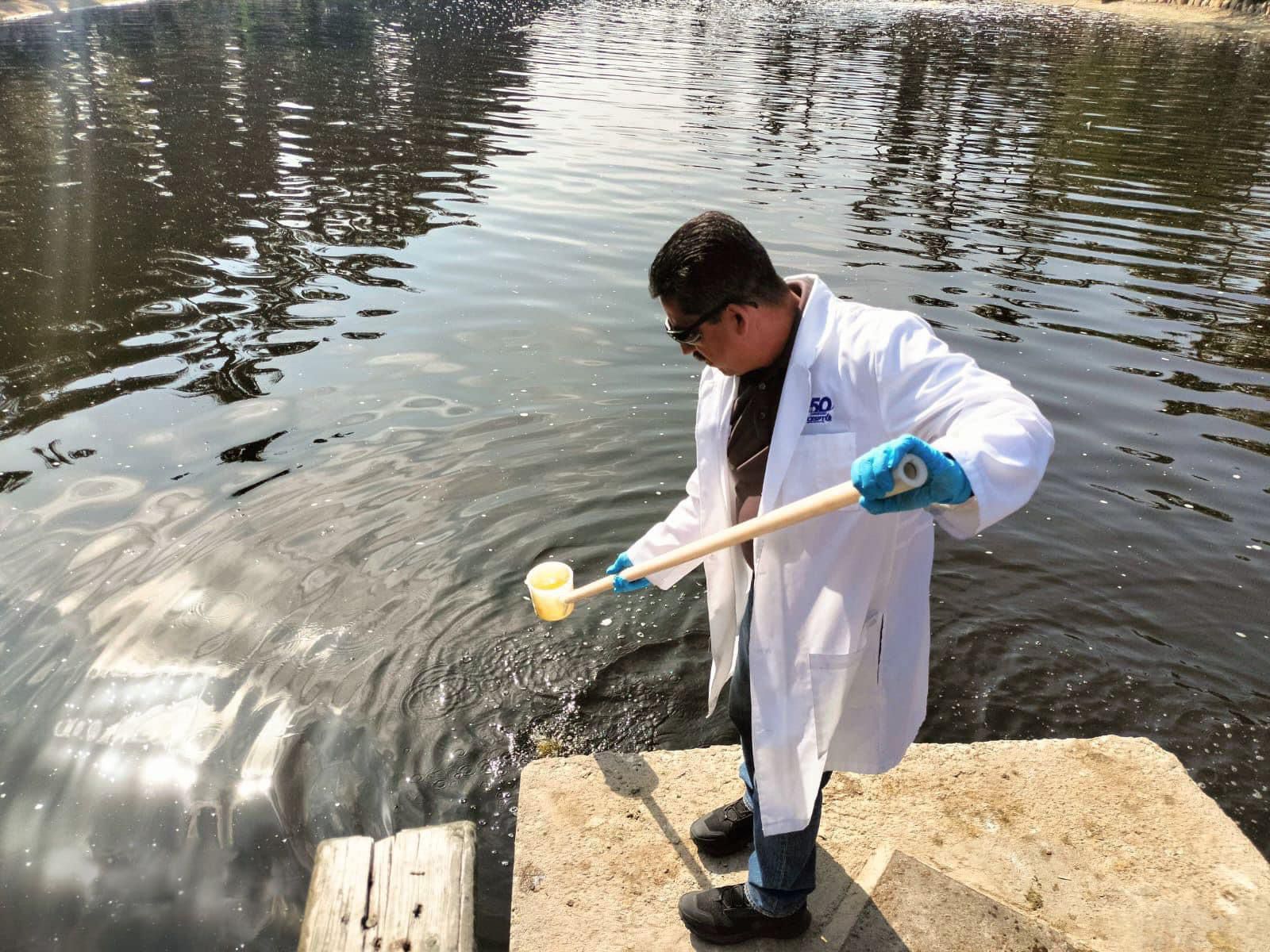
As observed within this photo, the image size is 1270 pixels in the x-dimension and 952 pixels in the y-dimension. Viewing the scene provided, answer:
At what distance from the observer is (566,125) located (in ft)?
64.2

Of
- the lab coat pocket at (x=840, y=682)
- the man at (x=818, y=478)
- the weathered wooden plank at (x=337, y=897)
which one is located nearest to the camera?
the man at (x=818, y=478)

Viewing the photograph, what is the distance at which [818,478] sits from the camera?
2719mm

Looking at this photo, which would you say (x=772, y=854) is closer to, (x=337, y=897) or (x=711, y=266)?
(x=337, y=897)

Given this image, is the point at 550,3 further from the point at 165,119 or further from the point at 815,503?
the point at 815,503

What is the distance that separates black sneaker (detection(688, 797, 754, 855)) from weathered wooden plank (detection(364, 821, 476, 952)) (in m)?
0.88

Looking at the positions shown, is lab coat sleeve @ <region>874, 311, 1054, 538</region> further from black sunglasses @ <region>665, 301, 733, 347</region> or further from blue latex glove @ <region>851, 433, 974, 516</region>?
black sunglasses @ <region>665, 301, 733, 347</region>

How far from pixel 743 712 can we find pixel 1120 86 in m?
27.5

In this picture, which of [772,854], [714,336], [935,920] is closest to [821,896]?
[935,920]

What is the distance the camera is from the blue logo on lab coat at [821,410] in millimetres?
2695

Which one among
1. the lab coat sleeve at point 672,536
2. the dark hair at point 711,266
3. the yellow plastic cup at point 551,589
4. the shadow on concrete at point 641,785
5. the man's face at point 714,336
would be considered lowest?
the shadow on concrete at point 641,785

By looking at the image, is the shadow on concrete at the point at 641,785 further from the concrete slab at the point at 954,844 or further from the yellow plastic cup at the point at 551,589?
the yellow plastic cup at the point at 551,589

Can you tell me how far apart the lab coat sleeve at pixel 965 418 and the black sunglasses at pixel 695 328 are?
454 mm

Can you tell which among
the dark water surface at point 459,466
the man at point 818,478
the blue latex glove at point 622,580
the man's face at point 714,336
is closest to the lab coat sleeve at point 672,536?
the blue latex glove at point 622,580

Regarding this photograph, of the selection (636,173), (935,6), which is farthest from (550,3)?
(636,173)
